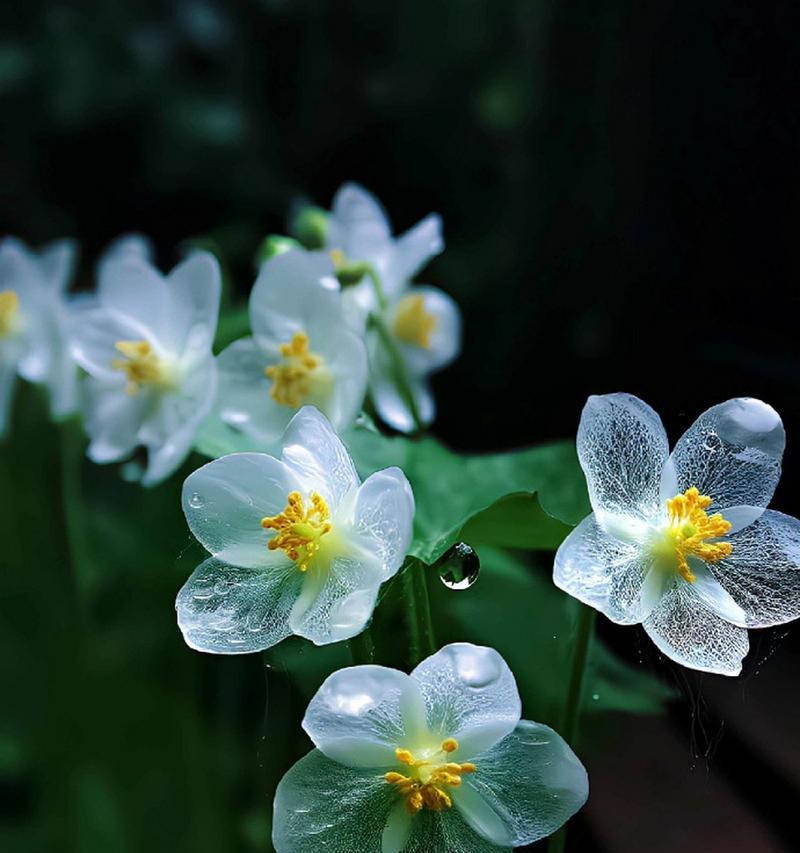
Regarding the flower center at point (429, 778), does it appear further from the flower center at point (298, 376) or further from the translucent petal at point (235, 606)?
the flower center at point (298, 376)

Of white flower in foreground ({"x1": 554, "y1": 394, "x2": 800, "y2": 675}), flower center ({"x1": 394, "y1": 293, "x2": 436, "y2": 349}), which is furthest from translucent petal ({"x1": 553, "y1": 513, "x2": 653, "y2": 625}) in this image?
flower center ({"x1": 394, "y1": 293, "x2": 436, "y2": 349})

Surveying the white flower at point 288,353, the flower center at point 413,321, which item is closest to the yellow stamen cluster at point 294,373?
the white flower at point 288,353

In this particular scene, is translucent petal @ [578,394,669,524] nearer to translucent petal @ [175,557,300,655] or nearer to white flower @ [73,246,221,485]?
translucent petal @ [175,557,300,655]

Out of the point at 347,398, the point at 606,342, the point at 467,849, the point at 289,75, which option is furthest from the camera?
the point at 289,75

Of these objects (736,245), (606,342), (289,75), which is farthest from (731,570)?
(289,75)

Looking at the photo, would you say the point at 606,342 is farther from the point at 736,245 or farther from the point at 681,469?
the point at 681,469

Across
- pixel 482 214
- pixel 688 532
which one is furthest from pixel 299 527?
pixel 482 214
